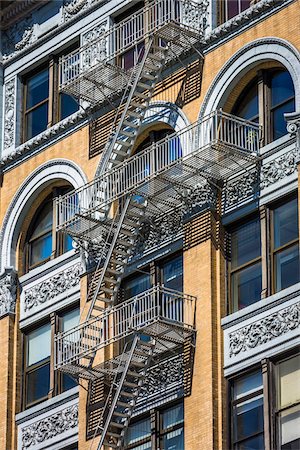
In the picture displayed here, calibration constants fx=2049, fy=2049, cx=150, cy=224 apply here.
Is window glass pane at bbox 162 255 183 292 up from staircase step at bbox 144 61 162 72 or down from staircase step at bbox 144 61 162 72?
down

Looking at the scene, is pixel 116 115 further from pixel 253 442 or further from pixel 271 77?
pixel 253 442

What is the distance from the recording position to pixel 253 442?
4425 centimetres

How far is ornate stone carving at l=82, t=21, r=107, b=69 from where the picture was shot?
5251cm

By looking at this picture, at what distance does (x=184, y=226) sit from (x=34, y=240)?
6906 mm

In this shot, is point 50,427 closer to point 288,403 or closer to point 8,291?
point 8,291

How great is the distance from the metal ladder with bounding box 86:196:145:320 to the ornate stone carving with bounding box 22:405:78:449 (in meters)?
2.48

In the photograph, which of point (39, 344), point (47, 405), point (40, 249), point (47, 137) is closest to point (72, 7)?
point (47, 137)

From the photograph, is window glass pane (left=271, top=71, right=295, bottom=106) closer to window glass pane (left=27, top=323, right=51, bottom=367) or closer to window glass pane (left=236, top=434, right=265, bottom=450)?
window glass pane (left=236, top=434, right=265, bottom=450)

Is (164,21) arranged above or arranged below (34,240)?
above

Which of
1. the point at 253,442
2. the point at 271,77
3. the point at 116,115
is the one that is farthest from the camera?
the point at 116,115

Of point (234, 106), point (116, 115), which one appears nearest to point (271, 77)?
point (234, 106)

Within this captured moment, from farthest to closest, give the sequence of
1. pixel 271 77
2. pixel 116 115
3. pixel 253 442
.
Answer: pixel 116 115
pixel 271 77
pixel 253 442

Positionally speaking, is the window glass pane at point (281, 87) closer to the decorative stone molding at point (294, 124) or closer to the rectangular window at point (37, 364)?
the decorative stone molding at point (294, 124)

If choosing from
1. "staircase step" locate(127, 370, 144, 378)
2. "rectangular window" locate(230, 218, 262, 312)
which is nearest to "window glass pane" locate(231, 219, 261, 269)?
"rectangular window" locate(230, 218, 262, 312)
